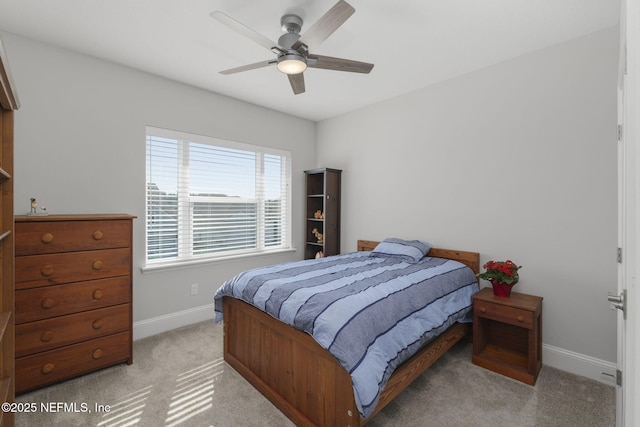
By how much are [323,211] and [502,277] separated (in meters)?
2.28

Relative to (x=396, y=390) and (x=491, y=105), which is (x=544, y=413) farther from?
(x=491, y=105)

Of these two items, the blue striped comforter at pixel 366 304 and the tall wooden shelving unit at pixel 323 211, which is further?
the tall wooden shelving unit at pixel 323 211

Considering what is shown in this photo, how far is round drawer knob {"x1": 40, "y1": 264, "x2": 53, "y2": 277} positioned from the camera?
2096 millimetres

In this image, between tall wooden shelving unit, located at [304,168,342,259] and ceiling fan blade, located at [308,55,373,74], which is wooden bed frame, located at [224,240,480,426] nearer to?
ceiling fan blade, located at [308,55,373,74]

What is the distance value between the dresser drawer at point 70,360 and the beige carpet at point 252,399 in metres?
0.07

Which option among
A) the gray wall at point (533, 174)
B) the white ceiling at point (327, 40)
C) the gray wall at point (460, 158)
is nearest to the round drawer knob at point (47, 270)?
the gray wall at point (460, 158)

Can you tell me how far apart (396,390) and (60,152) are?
317cm

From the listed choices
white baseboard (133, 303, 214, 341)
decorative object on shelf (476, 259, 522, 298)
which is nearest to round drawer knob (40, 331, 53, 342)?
white baseboard (133, 303, 214, 341)

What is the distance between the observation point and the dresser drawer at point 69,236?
6.66 feet

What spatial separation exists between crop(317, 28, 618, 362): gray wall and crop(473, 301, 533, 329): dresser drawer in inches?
20.4

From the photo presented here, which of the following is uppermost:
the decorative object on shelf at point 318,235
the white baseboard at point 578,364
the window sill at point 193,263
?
the decorative object on shelf at point 318,235

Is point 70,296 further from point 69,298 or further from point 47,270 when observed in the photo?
point 47,270

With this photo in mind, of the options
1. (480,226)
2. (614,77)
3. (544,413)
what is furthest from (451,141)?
(544,413)

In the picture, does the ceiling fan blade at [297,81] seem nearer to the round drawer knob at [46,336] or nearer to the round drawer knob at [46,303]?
the round drawer knob at [46,303]
